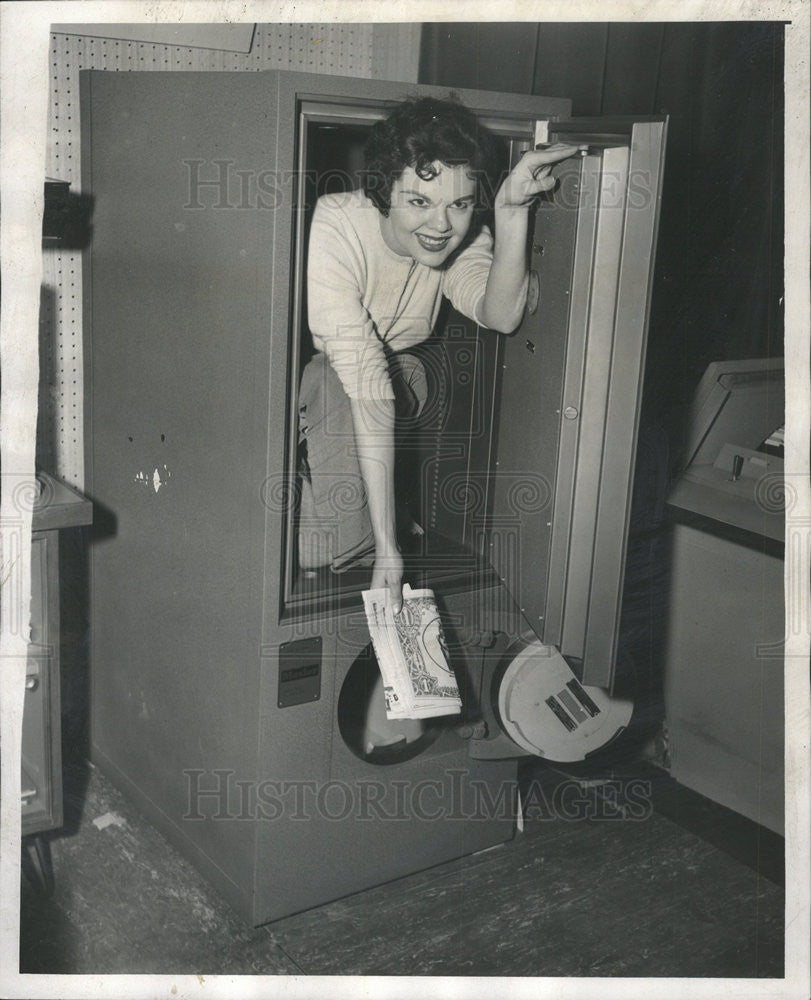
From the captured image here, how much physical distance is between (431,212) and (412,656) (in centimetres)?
85

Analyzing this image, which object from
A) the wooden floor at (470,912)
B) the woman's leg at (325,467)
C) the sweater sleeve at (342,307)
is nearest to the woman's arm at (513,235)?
the sweater sleeve at (342,307)

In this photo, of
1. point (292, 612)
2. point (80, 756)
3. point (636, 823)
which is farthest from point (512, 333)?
point (80, 756)

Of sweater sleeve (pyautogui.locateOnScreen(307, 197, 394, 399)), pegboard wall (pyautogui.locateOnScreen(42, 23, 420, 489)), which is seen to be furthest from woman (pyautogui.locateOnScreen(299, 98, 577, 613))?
pegboard wall (pyautogui.locateOnScreen(42, 23, 420, 489))

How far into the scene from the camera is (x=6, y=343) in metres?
1.72

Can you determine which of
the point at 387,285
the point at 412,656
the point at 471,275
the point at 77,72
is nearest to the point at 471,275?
the point at 471,275

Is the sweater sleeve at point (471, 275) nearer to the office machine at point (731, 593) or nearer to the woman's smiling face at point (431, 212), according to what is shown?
the woman's smiling face at point (431, 212)

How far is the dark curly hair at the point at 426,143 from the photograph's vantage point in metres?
1.85

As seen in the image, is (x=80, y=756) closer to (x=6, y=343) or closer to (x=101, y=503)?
(x=101, y=503)

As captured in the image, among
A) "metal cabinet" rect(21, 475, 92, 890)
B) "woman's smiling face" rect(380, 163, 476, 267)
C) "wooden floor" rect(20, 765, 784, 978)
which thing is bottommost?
"wooden floor" rect(20, 765, 784, 978)

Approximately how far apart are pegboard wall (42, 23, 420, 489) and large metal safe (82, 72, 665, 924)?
6 cm

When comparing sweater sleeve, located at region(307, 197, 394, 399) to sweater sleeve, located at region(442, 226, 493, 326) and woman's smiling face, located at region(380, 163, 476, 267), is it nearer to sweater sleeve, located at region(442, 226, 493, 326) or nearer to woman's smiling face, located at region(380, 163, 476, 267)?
woman's smiling face, located at region(380, 163, 476, 267)

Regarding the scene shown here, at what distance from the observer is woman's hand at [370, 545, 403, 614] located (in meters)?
2.07

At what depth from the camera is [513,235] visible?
1881 millimetres

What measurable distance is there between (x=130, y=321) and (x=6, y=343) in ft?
1.81
